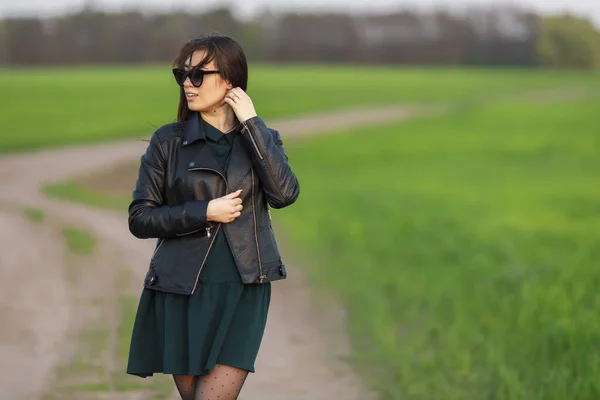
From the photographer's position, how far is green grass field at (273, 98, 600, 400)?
6.82m

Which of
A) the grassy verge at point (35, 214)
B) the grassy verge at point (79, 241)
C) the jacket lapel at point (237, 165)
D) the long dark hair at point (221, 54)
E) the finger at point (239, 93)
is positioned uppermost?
Answer: the long dark hair at point (221, 54)

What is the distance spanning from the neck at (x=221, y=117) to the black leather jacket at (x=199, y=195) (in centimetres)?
7

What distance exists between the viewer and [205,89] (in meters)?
4.11

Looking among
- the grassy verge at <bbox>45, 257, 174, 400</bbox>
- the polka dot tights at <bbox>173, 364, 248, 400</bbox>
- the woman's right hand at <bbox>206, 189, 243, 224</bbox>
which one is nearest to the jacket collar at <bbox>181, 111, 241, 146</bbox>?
the woman's right hand at <bbox>206, 189, 243, 224</bbox>

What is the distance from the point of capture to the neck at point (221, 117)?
13.9 feet

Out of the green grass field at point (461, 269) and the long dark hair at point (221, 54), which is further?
the green grass field at point (461, 269)

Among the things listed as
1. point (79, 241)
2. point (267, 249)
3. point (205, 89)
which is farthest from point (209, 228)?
point (79, 241)

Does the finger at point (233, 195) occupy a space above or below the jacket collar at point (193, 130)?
below

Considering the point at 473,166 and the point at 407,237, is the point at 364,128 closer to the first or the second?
the point at 473,166

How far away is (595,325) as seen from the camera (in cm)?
760

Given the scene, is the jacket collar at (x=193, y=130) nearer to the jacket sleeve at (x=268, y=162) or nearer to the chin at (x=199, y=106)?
the chin at (x=199, y=106)

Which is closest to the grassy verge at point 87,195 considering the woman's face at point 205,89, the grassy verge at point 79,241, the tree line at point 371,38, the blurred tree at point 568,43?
the grassy verge at point 79,241

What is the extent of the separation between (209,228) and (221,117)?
0.43 meters

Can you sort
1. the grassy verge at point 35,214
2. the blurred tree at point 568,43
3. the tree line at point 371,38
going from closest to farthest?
the grassy verge at point 35,214
the tree line at point 371,38
the blurred tree at point 568,43
